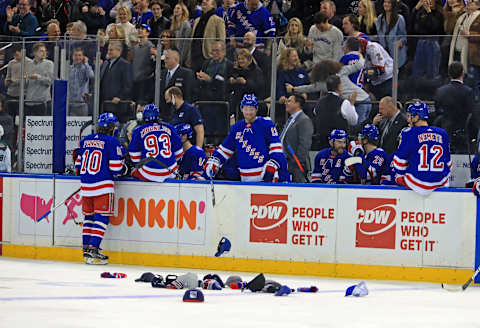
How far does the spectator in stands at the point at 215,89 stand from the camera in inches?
442

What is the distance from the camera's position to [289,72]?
10.9m

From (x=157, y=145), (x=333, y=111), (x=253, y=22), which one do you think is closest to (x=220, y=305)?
(x=157, y=145)

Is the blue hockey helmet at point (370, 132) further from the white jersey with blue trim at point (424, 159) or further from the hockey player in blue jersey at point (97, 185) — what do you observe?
the hockey player in blue jersey at point (97, 185)

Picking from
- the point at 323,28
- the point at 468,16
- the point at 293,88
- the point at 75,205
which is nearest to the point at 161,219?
the point at 75,205

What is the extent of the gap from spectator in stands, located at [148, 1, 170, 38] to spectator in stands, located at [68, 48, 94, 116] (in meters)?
1.99

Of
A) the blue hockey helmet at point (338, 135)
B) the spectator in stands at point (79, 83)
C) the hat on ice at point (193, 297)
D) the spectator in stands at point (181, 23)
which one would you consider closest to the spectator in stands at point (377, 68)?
the blue hockey helmet at point (338, 135)

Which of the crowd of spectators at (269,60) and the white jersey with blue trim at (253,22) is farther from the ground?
the white jersey with blue trim at (253,22)

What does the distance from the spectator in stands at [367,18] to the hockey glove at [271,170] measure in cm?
244

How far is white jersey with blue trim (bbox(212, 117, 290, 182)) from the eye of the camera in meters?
10.3

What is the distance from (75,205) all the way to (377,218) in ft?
11.2

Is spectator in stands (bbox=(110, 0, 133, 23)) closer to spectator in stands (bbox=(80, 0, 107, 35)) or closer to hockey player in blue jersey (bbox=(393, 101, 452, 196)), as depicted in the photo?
spectator in stands (bbox=(80, 0, 107, 35))

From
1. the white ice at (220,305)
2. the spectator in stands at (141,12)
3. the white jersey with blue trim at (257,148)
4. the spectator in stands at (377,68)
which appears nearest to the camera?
the white ice at (220,305)

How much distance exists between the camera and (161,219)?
10.4 metres

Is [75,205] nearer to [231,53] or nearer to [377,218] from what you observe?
[231,53]
